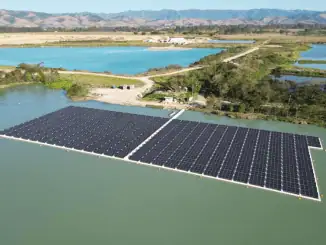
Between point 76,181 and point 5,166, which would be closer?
point 76,181

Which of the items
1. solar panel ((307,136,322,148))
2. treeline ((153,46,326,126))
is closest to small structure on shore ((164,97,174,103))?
treeline ((153,46,326,126))

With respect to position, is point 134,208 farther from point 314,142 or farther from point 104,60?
point 104,60

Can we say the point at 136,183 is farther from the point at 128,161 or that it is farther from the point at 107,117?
the point at 107,117

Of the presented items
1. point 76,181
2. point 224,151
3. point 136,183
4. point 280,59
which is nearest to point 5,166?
point 76,181

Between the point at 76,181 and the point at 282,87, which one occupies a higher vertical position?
the point at 282,87

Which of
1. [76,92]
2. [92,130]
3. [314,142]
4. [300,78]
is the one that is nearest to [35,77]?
[76,92]
